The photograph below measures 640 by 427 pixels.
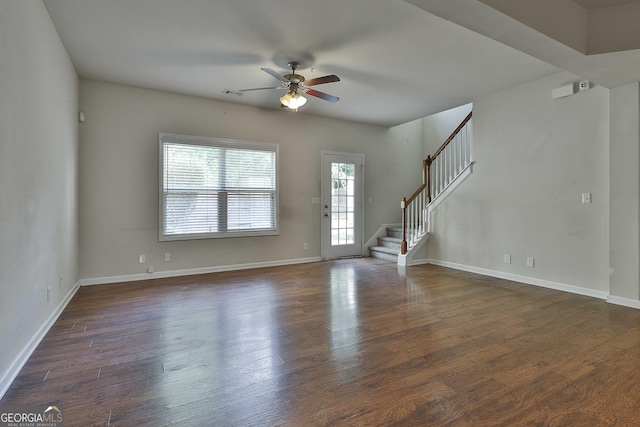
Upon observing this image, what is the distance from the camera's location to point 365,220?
6980mm

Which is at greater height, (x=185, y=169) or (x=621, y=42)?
(x=621, y=42)

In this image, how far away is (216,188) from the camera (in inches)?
210

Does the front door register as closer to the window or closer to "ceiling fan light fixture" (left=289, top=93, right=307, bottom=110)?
the window

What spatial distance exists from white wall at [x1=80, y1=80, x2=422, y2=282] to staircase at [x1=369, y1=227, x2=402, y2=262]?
0.44 metres

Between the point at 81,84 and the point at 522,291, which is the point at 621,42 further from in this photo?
the point at 81,84

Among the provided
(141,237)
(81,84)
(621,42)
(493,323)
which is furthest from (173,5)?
(493,323)

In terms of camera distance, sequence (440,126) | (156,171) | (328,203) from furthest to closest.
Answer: (440,126) → (328,203) → (156,171)

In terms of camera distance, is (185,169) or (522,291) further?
(185,169)

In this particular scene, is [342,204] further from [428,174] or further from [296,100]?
[296,100]

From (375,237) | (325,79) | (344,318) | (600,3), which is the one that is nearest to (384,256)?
(375,237)

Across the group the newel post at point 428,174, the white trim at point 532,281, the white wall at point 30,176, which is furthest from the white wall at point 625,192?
the white wall at point 30,176

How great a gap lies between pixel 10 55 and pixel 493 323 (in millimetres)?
4368

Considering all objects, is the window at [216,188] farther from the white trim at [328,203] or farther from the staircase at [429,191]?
the staircase at [429,191]

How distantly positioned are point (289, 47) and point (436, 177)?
4.08 meters
